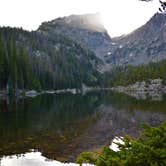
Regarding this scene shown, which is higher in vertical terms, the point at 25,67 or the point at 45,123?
the point at 25,67

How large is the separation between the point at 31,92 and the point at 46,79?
36478mm

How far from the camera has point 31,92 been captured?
142 m

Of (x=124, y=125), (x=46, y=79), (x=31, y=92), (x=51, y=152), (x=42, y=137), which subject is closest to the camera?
(x=51, y=152)

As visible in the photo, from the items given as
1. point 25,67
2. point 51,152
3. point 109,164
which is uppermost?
point 25,67

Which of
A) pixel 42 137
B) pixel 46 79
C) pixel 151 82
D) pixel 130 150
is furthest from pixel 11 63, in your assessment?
pixel 130 150

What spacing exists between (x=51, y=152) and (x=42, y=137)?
279 inches

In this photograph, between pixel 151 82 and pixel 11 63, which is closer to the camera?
pixel 11 63

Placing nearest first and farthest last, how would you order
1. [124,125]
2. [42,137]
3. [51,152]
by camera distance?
[51,152]
[42,137]
[124,125]

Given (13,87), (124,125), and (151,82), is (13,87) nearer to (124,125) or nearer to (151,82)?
(151,82)

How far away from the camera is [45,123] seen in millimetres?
45906

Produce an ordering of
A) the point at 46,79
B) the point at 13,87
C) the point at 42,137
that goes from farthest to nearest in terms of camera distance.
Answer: the point at 46,79
the point at 13,87
the point at 42,137

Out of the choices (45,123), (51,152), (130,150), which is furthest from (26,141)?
(130,150)

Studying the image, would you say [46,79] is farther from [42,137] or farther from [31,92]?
[42,137]

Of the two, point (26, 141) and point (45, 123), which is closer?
point (26, 141)
